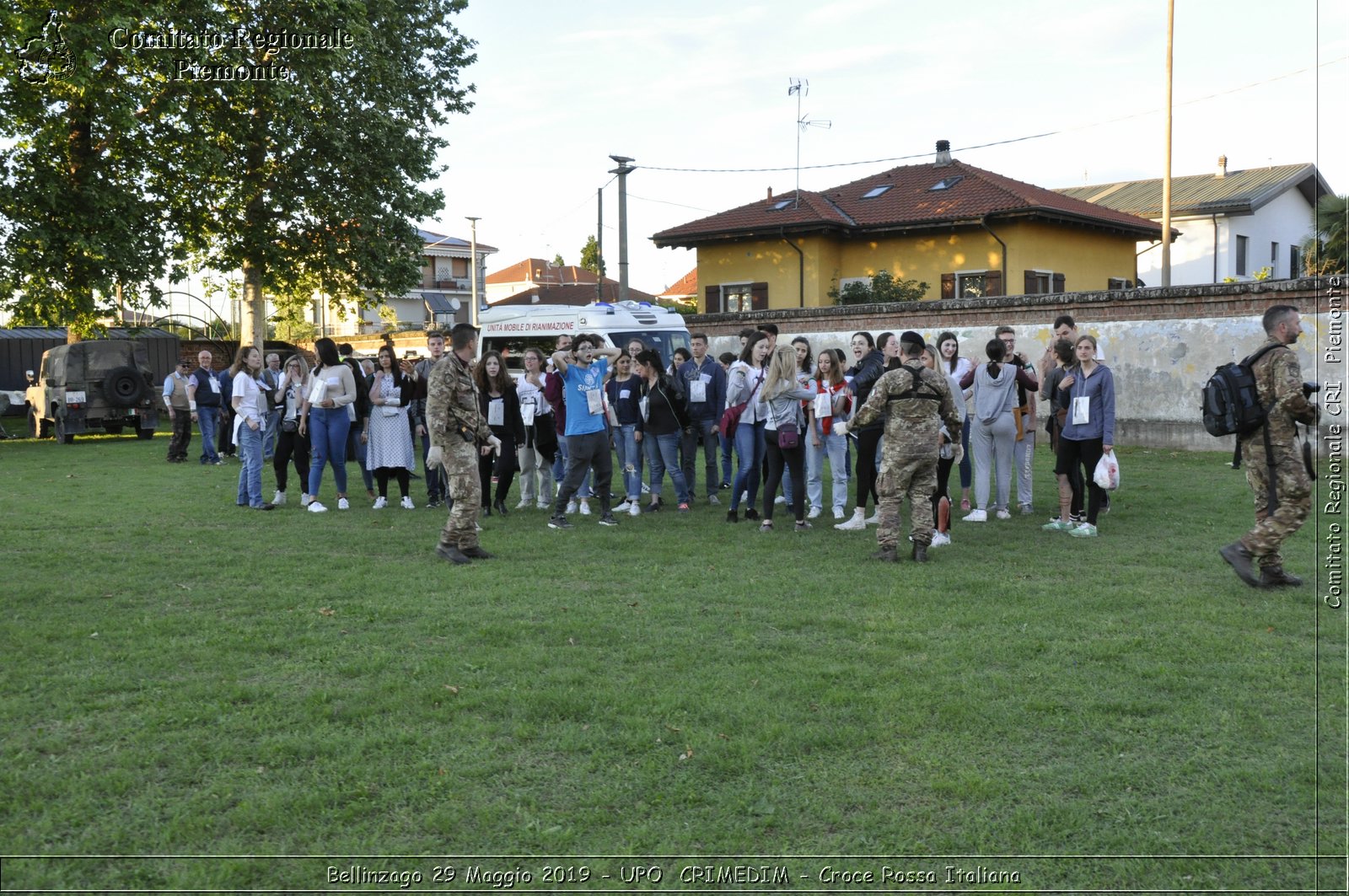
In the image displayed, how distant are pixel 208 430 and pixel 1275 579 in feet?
56.1

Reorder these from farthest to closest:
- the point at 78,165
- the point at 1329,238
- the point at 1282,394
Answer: the point at 1329,238
the point at 78,165
the point at 1282,394

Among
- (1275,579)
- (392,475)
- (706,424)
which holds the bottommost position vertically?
(1275,579)

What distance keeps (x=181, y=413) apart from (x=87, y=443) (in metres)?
6.83

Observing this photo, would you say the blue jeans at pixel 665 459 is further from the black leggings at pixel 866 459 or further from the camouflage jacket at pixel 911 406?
the camouflage jacket at pixel 911 406

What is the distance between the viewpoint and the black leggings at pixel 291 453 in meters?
12.6

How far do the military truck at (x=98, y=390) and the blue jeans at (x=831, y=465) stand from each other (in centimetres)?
1990

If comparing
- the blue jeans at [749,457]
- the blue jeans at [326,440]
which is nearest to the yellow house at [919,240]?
the blue jeans at [749,457]

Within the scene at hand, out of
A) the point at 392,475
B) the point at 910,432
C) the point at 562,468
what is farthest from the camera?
the point at 562,468

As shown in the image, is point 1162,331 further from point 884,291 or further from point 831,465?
point 884,291

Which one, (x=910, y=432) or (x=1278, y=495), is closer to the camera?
(x=1278, y=495)

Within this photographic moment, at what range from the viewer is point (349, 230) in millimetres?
28859

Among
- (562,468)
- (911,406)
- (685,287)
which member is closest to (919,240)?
(562,468)

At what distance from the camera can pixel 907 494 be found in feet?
29.3

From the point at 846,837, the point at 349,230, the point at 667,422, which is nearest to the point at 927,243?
the point at 349,230
